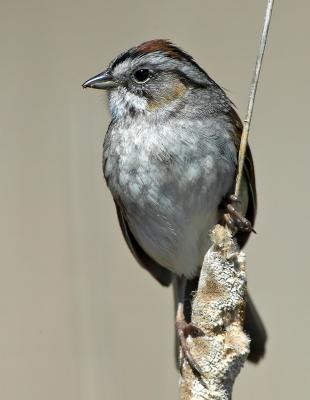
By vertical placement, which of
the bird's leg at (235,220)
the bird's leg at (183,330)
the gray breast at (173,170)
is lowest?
the bird's leg at (183,330)

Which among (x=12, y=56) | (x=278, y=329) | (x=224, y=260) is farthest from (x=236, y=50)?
(x=224, y=260)

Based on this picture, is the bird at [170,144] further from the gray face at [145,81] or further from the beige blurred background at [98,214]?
the beige blurred background at [98,214]

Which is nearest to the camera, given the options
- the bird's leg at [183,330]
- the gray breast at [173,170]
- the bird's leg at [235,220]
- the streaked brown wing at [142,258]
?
the bird's leg at [183,330]

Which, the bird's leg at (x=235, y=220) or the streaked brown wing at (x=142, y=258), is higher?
the bird's leg at (x=235, y=220)

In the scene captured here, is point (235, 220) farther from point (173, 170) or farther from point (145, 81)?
point (145, 81)

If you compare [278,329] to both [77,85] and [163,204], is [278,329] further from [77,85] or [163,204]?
[77,85]

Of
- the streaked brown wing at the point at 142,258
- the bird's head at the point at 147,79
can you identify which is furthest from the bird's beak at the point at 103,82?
the streaked brown wing at the point at 142,258

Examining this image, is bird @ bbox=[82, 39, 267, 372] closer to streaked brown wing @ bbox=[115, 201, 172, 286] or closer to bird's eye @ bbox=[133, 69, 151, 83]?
bird's eye @ bbox=[133, 69, 151, 83]

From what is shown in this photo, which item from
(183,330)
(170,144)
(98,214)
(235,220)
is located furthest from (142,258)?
(235,220)
